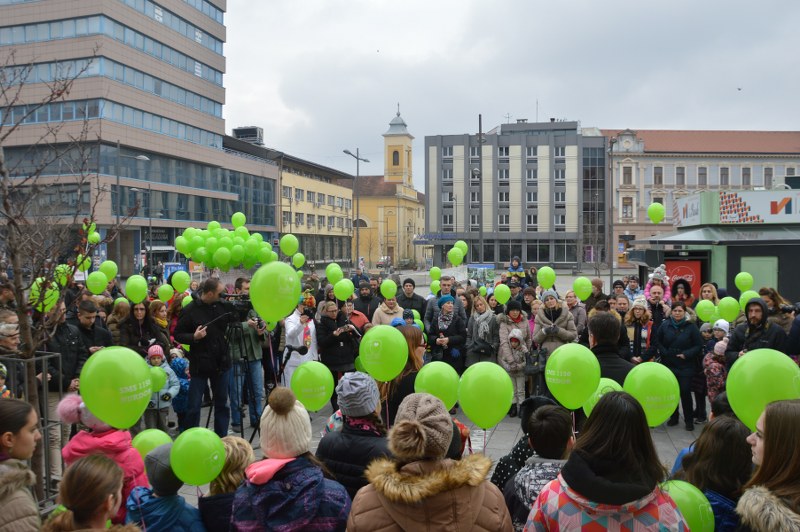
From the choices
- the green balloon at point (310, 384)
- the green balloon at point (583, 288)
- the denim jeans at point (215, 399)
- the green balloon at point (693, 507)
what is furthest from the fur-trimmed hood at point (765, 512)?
the green balloon at point (583, 288)

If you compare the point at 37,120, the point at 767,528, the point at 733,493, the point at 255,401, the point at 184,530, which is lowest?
the point at 255,401

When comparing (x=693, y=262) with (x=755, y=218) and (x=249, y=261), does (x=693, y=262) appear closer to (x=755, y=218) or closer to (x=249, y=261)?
(x=755, y=218)

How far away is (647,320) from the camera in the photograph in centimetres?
886

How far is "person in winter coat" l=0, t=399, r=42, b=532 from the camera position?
2.64 meters

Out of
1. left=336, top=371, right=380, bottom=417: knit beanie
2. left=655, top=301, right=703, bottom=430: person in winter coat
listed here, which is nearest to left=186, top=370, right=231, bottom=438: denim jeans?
left=336, top=371, right=380, bottom=417: knit beanie

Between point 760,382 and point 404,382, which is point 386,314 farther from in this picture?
point 760,382

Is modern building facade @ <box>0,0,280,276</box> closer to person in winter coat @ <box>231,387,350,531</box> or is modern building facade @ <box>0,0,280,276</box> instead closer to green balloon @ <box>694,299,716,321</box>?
green balloon @ <box>694,299,716,321</box>

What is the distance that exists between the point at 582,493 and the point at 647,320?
7150mm

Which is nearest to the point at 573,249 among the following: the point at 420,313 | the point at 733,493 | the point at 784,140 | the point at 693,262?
the point at 784,140

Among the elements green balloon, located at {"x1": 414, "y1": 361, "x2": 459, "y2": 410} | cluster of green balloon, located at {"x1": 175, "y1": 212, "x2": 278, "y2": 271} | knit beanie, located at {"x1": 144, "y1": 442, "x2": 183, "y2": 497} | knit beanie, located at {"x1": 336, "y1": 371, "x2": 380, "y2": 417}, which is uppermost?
cluster of green balloon, located at {"x1": 175, "y1": 212, "x2": 278, "y2": 271}

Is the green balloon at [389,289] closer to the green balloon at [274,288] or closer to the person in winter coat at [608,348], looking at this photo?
the green balloon at [274,288]

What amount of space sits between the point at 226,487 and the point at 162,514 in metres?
0.41

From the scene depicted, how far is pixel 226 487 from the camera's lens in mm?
3512

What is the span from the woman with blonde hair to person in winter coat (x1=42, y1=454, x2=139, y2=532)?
2.91m
